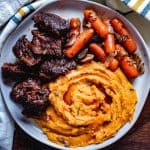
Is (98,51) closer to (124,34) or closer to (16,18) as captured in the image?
(124,34)

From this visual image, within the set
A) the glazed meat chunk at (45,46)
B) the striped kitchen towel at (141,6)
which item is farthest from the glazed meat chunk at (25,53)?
the striped kitchen towel at (141,6)

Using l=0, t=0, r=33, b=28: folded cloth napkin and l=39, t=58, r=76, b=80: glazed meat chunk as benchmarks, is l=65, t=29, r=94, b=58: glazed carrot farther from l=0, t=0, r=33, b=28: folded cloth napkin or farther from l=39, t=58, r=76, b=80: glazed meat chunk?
l=0, t=0, r=33, b=28: folded cloth napkin

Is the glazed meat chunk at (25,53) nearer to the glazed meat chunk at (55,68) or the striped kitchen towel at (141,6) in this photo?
the glazed meat chunk at (55,68)

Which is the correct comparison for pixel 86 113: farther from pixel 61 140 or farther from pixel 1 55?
pixel 1 55

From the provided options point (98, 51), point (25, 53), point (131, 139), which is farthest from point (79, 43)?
point (131, 139)

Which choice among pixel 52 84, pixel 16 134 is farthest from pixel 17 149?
pixel 52 84

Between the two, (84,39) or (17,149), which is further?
(17,149)

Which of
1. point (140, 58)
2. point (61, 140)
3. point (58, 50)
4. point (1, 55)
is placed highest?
point (140, 58)

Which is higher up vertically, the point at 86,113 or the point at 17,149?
the point at 86,113
